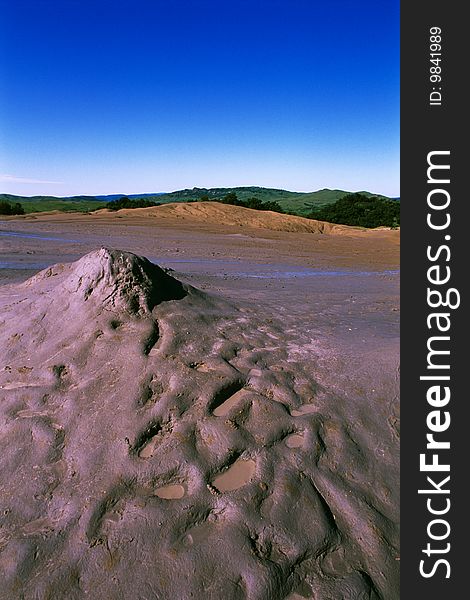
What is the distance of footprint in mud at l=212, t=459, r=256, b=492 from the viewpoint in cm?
245

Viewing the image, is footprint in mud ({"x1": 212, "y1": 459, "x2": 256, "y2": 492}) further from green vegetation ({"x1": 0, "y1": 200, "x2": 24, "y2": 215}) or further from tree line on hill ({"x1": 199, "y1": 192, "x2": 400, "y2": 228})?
tree line on hill ({"x1": 199, "y1": 192, "x2": 400, "y2": 228})

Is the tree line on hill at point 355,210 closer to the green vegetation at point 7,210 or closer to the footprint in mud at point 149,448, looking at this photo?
the green vegetation at point 7,210

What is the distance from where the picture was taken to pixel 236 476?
2.52 metres

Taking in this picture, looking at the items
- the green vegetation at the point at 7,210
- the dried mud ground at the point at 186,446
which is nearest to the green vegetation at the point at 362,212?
the green vegetation at the point at 7,210

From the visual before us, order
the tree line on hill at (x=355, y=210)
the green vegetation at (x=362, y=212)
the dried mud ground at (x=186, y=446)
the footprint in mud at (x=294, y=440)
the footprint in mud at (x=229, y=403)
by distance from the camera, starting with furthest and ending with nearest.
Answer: the green vegetation at (x=362, y=212), the tree line on hill at (x=355, y=210), the footprint in mud at (x=229, y=403), the footprint in mud at (x=294, y=440), the dried mud ground at (x=186, y=446)

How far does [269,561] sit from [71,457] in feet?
3.90

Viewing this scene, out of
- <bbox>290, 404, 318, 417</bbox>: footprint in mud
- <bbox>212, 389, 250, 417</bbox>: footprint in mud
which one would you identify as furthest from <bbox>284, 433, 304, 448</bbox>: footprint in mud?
<bbox>212, 389, 250, 417</bbox>: footprint in mud

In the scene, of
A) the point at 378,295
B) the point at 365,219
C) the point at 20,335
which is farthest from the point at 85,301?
the point at 365,219

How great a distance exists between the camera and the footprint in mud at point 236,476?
2.45m

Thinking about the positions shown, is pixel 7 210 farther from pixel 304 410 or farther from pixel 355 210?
pixel 304 410

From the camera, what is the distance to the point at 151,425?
8.98 ft

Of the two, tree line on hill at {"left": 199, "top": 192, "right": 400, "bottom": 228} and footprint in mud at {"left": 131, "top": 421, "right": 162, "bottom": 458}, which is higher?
tree line on hill at {"left": 199, "top": 192, "right": 400, "bottom": 228}

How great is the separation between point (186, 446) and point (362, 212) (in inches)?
1375

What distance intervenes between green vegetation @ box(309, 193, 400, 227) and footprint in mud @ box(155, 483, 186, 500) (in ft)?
104
